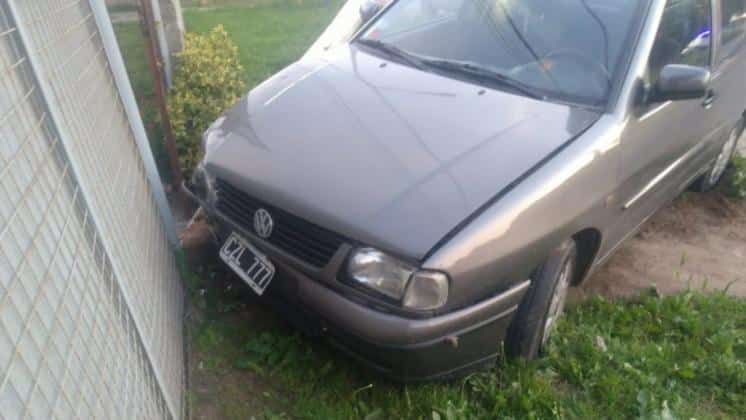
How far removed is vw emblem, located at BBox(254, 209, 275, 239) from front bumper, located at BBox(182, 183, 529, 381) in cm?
4

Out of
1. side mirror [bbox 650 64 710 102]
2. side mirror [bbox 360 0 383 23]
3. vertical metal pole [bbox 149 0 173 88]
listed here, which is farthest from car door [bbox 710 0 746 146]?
vertical metal pole [bbox 149 0 173 88]

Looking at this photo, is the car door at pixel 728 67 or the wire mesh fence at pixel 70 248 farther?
the car door at pixel 728 67

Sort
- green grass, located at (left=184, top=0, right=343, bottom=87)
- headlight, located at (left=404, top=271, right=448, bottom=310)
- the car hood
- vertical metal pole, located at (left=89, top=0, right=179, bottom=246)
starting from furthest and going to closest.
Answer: green grass, located at (left=184, top=0, right=343, bottom=87), vertical metal pole, located at (left=89, top=0, right=179, bottom=246), the car hood, headlight, located at (left=404, top=271, right=448, bottom=310)

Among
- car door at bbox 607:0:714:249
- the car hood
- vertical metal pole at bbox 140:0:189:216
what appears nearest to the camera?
the car hood

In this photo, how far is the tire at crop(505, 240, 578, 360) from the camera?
244 cm

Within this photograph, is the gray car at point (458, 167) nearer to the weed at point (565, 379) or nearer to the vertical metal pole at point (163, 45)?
the weed at point (565, 379)

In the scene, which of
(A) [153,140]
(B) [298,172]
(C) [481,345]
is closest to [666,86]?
(C) [481,345]

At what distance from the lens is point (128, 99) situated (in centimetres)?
274

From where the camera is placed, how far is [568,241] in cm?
255

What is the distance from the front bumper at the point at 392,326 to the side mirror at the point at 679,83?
1.19m

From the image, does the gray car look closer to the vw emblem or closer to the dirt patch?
the vw emblem

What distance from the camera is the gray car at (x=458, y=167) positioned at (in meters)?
2.13

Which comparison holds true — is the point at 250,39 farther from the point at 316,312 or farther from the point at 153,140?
the point at 316,312

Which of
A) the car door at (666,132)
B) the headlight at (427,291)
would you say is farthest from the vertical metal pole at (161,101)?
the car door at (666,132)
